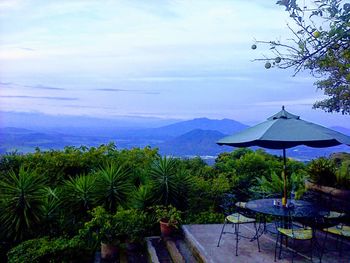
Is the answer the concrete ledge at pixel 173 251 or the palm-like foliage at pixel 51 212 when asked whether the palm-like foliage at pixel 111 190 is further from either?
the concrete ledge at pixel 173 251

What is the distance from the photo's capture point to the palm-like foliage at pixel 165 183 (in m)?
8.52

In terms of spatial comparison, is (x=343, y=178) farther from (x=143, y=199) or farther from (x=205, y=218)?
(x=143, y=199)

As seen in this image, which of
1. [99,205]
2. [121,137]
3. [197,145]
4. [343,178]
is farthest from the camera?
[197,145]

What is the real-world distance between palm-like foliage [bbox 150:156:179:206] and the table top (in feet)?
7.32

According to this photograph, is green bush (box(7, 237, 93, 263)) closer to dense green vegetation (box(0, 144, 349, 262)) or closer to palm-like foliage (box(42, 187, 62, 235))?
dense green vegetation (box(0, 144, 349, 262))

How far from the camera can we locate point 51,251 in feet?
23.6

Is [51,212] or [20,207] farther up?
[20,207]

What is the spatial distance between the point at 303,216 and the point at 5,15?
583 centimetres

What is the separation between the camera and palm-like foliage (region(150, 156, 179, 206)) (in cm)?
852

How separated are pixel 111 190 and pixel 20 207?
2.00 m

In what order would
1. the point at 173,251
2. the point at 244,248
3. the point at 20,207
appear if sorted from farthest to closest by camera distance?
the point at 20,207 < the point at 173,251 < the point at 244,248

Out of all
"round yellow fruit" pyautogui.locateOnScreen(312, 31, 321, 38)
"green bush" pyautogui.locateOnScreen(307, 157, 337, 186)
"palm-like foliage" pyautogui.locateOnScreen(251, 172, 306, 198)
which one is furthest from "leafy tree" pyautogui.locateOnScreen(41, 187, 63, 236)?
"round yellow fruit" pyautogui.locateOnScreen(312, 31, 321, 38)

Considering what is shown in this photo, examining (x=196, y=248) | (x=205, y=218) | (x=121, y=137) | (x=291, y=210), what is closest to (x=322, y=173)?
(x=291, y=210)

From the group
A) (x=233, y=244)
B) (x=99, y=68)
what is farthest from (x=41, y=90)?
(x=233, y=244)
